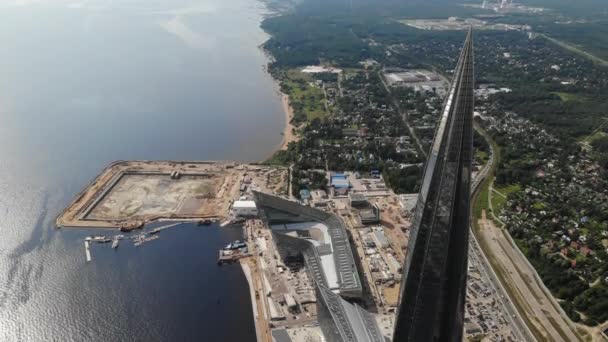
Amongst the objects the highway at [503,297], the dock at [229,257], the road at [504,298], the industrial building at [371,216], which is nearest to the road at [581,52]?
the highway at [503,297]

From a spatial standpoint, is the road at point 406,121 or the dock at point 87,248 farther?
the road at point 406,121

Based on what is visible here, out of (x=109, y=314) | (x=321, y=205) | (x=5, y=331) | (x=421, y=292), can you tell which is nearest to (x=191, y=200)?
(x=321, y=205)

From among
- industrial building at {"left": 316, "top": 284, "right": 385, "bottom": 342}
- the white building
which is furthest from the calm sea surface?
industrial building at {"left": 316, "top": 284, "right": 385, "bottom": 342}

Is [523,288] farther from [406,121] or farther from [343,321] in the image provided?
[406,121]

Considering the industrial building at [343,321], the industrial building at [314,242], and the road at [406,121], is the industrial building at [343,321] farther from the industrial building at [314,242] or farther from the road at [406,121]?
the road at [406,121]

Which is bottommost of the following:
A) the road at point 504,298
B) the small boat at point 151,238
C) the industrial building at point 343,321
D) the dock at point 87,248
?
the dock at point 87,248

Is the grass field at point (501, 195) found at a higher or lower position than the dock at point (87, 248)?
higher

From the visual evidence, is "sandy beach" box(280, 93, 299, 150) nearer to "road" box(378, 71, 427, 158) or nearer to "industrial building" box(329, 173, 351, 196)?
"industrial building" box(329, 173, 351, 196)

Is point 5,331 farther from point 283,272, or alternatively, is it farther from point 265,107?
point 265,107

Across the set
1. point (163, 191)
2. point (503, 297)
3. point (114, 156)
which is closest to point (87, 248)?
point (163, 191)
